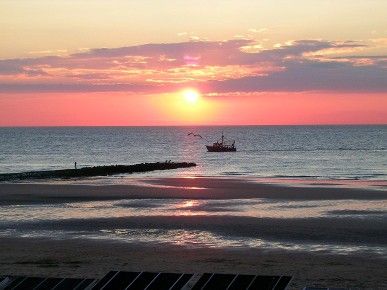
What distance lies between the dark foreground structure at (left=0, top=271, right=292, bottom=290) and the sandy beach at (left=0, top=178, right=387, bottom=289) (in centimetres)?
948

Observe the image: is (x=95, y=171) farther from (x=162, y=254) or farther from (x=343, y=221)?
(x=162, y=254)

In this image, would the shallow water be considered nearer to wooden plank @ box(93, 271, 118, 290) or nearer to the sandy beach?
the sandy beach

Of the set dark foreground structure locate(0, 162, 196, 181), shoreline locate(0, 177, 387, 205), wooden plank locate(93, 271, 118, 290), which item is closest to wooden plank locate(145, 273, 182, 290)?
wooden plank locate(93, 271, 118, 290)

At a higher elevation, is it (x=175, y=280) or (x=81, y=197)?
(x=175, y=280)

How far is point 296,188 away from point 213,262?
37708mm

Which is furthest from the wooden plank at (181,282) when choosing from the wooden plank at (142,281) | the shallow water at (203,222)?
the shallow water at (203,222)

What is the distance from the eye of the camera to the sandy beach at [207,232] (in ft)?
92.1

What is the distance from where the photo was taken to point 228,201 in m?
54.1

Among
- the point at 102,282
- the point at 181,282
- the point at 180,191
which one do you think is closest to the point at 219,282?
the point at 181,282

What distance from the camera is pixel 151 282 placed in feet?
51.5

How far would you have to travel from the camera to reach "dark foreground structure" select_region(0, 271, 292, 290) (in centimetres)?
1541

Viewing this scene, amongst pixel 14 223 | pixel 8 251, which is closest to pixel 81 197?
pixel 14 223

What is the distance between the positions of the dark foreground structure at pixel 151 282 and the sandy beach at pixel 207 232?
31.1ft

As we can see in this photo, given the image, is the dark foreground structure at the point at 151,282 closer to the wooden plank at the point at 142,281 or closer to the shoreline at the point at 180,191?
the wooden plank at the point at 142,281
